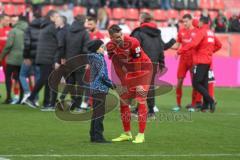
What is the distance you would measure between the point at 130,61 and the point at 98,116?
1.07m

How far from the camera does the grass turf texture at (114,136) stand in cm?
1092

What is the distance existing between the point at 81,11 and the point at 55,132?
62.8 feet

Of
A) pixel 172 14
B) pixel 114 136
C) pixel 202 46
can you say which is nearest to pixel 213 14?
pixel 172 14

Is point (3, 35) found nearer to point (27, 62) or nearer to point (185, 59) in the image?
point (27, 62)

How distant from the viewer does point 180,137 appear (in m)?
13.2

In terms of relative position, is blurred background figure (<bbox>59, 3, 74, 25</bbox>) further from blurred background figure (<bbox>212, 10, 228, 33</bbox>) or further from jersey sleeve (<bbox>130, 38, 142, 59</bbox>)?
jersey sleeve (<bbox>130, 38, 142, 59</bbox>)

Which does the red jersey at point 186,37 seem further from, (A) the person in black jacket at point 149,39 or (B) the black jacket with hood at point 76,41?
(B) the black jacket with hood at point 76,41

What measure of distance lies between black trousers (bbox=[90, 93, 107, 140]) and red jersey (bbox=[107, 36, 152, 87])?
28.8 inches

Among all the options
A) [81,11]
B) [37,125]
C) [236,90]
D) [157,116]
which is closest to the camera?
[37,125]

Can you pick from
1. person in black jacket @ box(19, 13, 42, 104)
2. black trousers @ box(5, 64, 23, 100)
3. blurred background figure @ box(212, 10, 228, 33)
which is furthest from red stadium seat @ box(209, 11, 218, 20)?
person in black jacket @ box(19, 13, 42, 104)

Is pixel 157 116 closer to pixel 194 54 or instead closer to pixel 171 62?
pixel 194 54

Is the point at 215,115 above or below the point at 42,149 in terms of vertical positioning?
below

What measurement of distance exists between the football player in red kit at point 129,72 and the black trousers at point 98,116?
43cm

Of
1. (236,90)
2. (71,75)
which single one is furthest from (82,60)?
(236,90)
